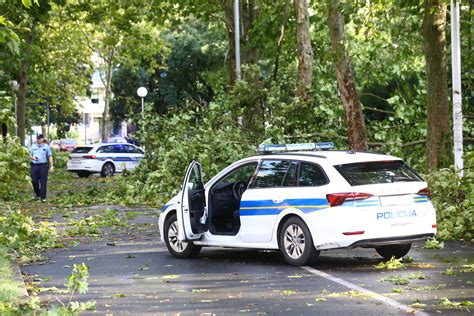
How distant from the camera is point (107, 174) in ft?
154

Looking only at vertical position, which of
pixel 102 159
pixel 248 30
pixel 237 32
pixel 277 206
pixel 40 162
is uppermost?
pixel 248 30

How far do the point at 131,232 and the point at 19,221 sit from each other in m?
2.54

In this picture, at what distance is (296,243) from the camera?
42.8ft

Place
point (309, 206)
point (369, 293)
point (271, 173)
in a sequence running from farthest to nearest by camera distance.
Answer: point (271, 173), point (309, 206), point (369, 293)

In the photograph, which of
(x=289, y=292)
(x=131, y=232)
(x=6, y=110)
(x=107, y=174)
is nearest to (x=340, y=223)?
(x=289, y=292)

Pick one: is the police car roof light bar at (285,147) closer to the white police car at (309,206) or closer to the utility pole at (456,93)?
the white police car at (309,206)

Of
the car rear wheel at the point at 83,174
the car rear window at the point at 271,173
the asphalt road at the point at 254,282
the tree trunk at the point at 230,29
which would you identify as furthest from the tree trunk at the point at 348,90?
the car rear wheel at the point at 83,174

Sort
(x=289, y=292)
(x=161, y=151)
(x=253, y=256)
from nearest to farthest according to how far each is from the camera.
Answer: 1. (x=289, y=292)
2. (x=253, y=256)
3. (x=161, y=151)

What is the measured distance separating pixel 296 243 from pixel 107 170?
34.5 metres

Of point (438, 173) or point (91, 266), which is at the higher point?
point (438, 173)

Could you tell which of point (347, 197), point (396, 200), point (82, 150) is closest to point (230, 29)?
point (82, 150)

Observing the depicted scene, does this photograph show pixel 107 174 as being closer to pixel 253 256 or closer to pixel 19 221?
pixel 19 221

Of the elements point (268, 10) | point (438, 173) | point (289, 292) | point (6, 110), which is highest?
point (268, 10)

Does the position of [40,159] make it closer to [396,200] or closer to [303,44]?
[303,44]
